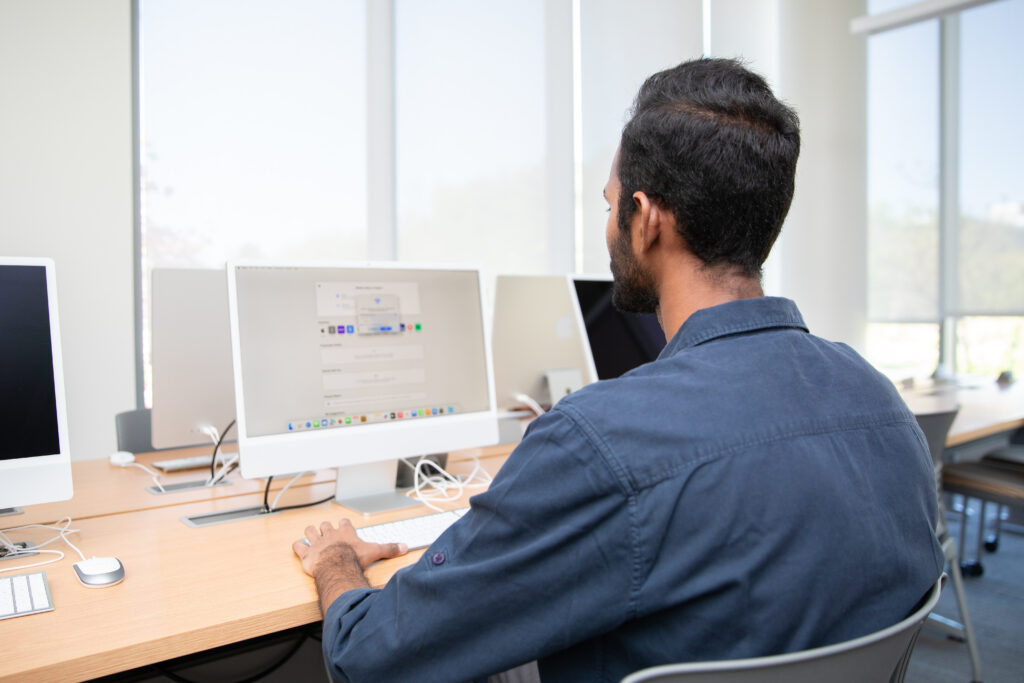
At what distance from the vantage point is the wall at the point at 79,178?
3205mm

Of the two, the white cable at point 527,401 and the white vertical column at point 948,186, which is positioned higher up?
the white vertical column at point 948,186

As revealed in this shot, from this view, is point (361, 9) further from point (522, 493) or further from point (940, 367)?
point (522, 493)

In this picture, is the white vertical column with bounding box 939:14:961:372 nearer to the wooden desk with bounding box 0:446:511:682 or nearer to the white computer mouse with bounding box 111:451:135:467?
the wooden desk with bounding box 0:446:511:682

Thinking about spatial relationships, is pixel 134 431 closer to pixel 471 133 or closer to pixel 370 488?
pixel 370 488

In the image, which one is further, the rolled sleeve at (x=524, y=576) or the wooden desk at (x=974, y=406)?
the wooden desk at (x=974, y=406)

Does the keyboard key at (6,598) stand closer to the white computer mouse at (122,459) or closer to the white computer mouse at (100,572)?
the white computer mouse at (100,572)

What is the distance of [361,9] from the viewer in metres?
4.32

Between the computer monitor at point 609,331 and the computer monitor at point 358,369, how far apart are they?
0.48 metres

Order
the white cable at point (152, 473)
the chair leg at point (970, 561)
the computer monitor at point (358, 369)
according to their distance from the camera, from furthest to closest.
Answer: the chair leg at point (970, 561) → the white cable at point (152, 473) → the computer monitor at point (358, 369)

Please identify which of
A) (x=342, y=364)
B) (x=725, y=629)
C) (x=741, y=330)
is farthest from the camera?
(x=342, y=364)

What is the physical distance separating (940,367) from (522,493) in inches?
154

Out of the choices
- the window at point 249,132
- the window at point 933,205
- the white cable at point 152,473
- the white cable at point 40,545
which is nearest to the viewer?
the white cable at point 40,545

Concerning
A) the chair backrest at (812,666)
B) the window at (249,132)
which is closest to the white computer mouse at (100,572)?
the chair backrest at (812,666)

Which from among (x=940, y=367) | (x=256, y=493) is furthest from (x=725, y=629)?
(x=940, y=367)
